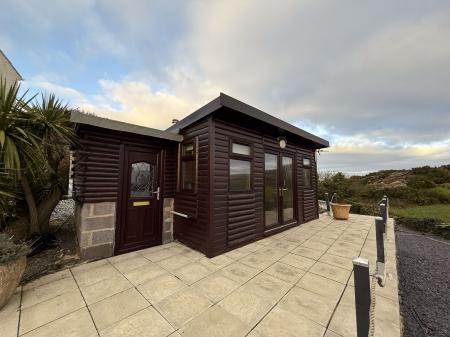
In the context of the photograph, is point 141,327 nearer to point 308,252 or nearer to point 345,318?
point 345,318

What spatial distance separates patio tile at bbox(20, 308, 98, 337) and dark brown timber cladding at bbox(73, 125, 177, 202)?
1.85m

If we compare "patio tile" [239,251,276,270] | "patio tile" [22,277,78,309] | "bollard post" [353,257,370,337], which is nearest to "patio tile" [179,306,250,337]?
"bollard post" [353,257,370,337]

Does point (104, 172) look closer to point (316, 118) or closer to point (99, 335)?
point (99, 335)

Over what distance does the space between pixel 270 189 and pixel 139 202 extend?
3.07 meters

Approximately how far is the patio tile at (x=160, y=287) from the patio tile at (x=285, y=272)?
1307 mm

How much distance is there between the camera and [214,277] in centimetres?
260

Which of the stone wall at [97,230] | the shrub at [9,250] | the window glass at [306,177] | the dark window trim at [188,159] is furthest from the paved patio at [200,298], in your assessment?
the window glass at [306,177]

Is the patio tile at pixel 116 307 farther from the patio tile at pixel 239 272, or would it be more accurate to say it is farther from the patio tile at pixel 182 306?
the patio tile at pixel 239 272

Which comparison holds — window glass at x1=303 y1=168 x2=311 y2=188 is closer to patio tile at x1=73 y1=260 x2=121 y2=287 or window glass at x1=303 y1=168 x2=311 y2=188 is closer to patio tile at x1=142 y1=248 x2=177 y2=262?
patio tile at x1=142 y1=248 x2=177 y2=262

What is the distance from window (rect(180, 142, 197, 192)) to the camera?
3828 millimetres

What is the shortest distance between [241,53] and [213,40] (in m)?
0.82

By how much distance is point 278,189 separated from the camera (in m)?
4.98

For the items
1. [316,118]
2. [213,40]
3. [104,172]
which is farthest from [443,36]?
[104,172]

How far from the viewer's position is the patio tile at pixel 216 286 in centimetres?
217
